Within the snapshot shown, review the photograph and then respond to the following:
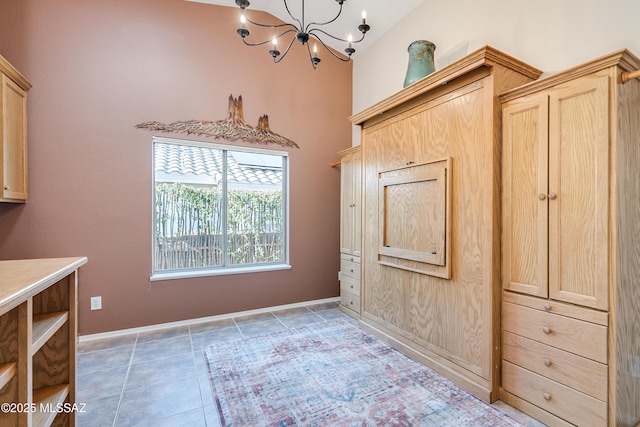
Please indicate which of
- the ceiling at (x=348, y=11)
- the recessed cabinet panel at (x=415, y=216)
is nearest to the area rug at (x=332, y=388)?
the recessed cabinet panel at (x=415, y=216)

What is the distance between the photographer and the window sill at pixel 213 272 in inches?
128

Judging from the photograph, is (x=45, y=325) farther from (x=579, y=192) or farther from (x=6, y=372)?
(x=579, y=192)

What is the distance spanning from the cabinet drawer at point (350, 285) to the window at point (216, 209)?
78 cm

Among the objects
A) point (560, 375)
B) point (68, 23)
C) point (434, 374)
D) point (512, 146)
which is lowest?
point (434, 374)

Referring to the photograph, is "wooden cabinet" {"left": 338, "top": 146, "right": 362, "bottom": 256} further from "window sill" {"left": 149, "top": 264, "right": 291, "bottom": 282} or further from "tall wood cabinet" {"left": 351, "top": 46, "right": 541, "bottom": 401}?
"window sill" {"left": 149, "top": 264, "right": 291, "bottom": 282}

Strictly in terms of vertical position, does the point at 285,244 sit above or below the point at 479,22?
below

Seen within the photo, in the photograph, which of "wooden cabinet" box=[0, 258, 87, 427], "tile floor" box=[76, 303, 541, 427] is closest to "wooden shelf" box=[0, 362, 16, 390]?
"wooden cabinet" box=[0, 258, 87, 427]

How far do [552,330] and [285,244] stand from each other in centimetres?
288

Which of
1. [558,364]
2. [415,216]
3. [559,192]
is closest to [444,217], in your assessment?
[415,216]

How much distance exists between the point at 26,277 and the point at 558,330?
2574 mm

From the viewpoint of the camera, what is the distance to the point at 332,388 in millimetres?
2086

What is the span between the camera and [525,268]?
1831 mm

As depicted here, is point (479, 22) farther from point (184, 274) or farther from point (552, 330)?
point (184, 274)

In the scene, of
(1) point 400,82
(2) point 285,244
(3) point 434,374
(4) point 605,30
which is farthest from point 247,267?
(4) point 605,30
